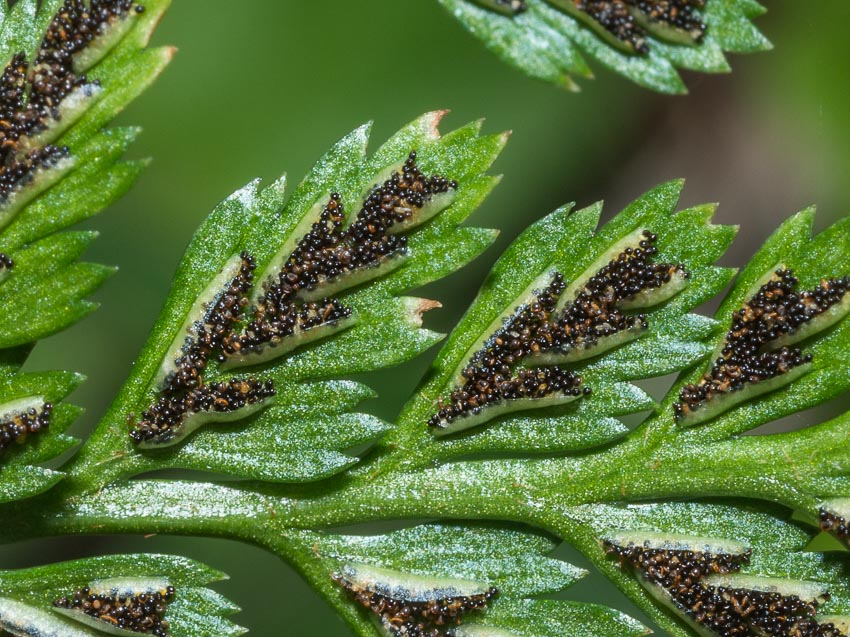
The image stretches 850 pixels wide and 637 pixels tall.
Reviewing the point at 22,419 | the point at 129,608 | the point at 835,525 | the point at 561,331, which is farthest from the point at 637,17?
the point at 129,608

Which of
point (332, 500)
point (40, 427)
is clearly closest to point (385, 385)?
point (332, 500)

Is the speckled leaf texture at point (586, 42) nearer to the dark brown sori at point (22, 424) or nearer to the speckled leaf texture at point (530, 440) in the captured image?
the speckled leaf texture at point (530, 440)

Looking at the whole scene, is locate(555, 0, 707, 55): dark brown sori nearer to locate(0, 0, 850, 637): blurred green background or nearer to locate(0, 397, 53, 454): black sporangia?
locate(0, 0, 850, 637): blurred green background

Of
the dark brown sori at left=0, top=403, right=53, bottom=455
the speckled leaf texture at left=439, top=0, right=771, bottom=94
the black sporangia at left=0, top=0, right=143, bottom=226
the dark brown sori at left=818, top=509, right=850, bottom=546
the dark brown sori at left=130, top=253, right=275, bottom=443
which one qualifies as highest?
A: the speckled leaf texture at left=439, top=0, right=771, bottom=94

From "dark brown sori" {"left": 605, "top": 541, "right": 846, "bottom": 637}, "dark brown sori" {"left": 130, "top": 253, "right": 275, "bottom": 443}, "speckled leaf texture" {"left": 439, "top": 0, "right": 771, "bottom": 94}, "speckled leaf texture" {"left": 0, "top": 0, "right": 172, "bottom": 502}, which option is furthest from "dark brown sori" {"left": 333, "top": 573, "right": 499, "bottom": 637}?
"speckled leaf texture" {"left": 439, "top": 0, "right": 771, "bottom": 94}

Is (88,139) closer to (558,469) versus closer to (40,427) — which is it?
(40,427)
